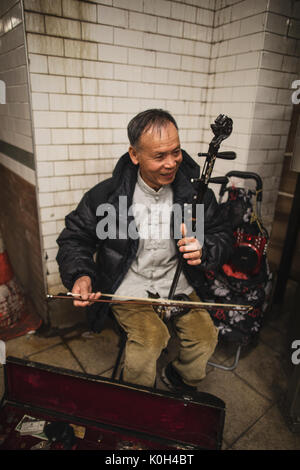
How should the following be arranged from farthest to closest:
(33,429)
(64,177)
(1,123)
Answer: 1. (1,123)
2. (64,177)
3. (33,429)

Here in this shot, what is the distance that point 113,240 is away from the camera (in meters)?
2.15

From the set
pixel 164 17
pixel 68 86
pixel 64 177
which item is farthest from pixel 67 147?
pixel 164 17

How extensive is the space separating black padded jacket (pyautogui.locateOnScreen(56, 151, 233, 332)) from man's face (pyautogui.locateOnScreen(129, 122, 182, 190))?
167mm

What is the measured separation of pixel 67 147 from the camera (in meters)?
2.59

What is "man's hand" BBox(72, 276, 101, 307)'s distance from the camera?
1.84 m

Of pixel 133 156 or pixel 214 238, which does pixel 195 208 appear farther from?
pixel 133 156

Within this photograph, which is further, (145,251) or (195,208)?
(145,251)

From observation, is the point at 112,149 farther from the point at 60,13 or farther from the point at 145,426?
the point at 145,426

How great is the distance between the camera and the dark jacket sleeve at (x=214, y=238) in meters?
2.14

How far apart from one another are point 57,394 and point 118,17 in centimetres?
273

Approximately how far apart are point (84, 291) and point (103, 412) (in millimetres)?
726

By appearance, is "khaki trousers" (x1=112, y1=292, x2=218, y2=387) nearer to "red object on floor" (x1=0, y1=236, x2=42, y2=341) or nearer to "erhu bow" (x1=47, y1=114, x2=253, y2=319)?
"erhu bow" (x1=47, y1=114, x2=253, y2=319)
